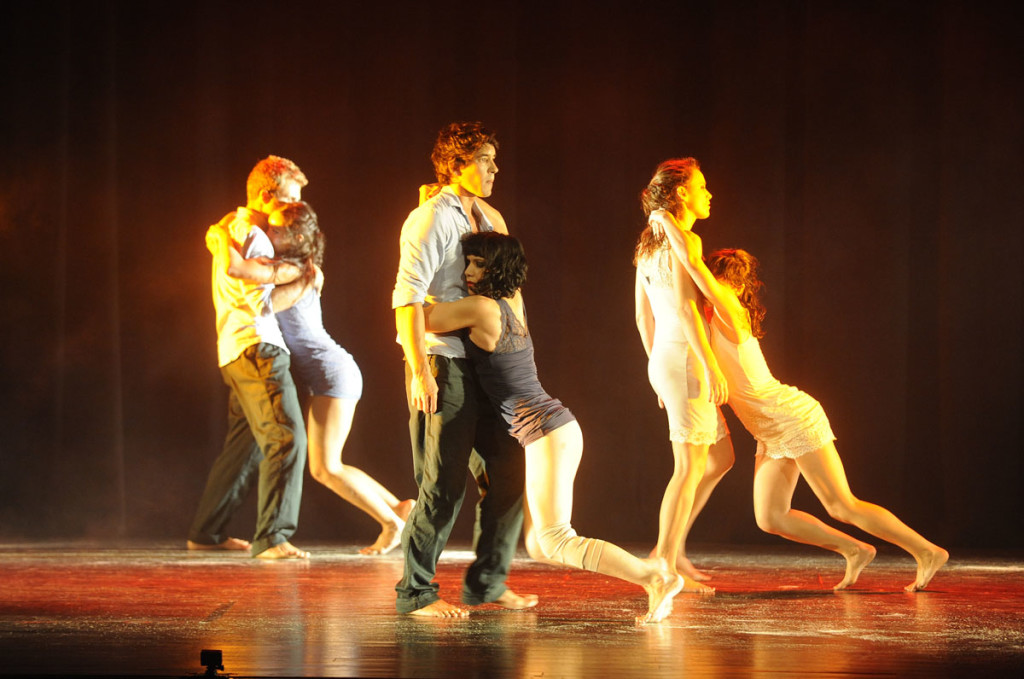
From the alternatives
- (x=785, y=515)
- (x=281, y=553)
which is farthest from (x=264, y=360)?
(x=785, y=515)

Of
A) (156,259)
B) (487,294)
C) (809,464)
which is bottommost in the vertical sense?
(809,464)

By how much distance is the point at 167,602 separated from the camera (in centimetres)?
382

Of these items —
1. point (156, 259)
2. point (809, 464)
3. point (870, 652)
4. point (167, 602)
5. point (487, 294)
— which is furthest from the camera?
point (156, 259)

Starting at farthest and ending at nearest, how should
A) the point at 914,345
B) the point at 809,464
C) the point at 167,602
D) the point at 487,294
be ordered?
the point at 914,345, the point at 809,464, the point at 167,602, the point at 487,294

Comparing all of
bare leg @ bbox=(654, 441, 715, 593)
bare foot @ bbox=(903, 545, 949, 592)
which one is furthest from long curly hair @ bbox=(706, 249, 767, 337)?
bare foot @ bbox=(903, 545, 949, 592)

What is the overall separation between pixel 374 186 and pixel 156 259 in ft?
3.80

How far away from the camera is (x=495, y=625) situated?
3.32 meters

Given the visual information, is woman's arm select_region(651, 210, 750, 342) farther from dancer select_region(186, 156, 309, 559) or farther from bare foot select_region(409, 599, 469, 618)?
dancer select_region(186, 156, 309, 559)

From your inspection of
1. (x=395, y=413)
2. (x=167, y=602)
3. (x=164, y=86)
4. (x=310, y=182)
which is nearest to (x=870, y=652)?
(x=167, y=602)

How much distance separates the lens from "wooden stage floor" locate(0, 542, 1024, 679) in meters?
2.76

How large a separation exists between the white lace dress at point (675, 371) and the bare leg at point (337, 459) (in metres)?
1.60

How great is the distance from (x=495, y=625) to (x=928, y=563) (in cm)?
160

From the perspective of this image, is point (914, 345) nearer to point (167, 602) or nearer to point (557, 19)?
point (557, 19)

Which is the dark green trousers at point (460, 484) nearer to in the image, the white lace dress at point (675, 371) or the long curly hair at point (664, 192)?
the white lace dress at point (675, 371)
